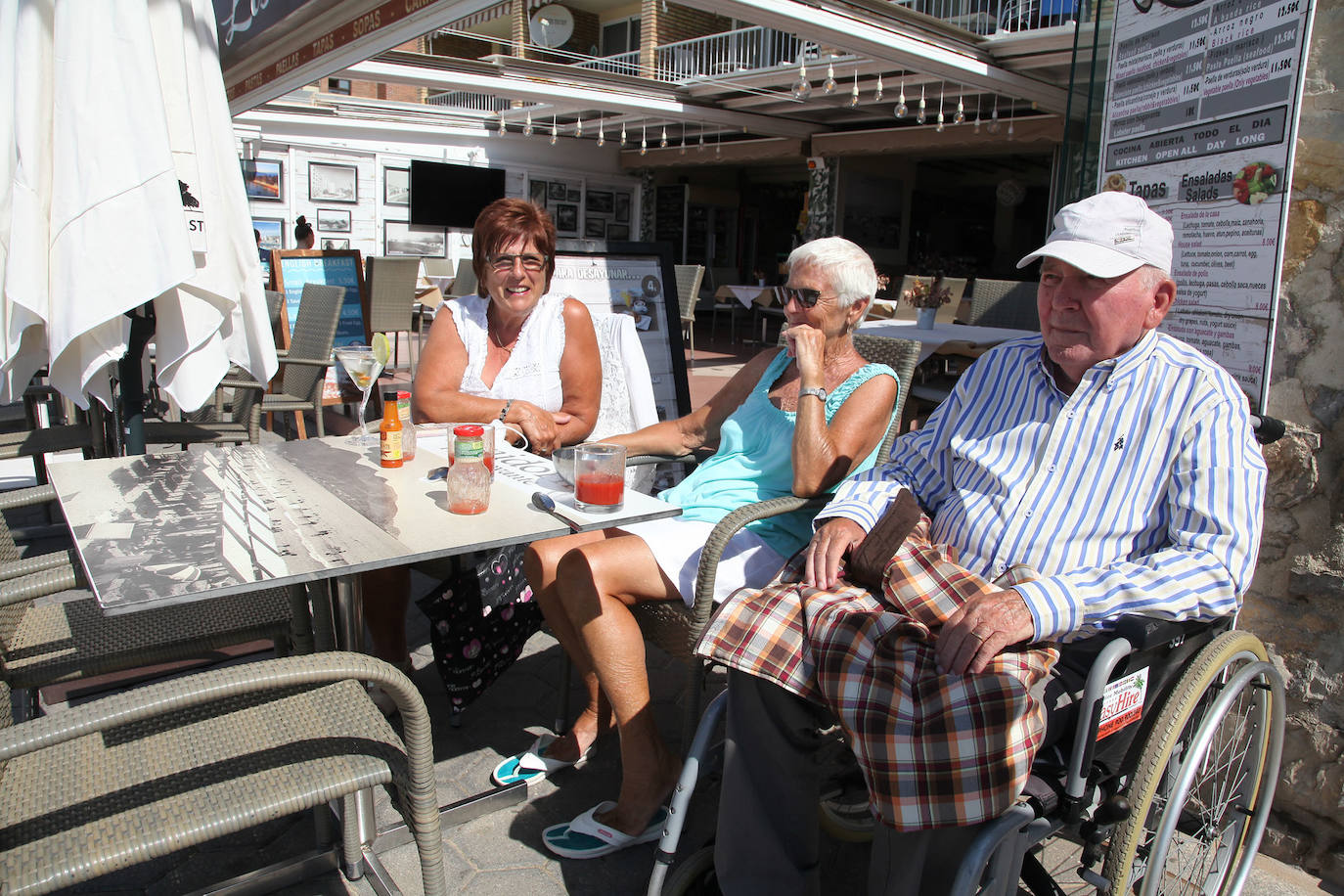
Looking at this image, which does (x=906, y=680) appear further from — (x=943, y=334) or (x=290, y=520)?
(x=943, y=334)

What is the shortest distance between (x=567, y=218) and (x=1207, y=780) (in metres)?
16.3

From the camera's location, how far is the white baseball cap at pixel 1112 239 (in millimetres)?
1631

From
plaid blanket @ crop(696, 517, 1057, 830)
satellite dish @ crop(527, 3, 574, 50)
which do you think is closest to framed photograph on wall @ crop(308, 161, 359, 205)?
satellite dish @ crop(527, 3, 574, 50)

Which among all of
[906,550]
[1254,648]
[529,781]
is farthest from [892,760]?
[529,781]

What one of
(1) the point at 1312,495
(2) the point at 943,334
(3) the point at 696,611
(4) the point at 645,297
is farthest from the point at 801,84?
(3) the point at 696,611

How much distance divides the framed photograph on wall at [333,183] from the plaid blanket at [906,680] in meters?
14.3

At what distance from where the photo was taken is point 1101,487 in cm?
166

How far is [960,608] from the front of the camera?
5.05ft

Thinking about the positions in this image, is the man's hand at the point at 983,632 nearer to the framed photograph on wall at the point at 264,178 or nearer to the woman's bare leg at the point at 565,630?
the woman's bare leg at the point at 565,630

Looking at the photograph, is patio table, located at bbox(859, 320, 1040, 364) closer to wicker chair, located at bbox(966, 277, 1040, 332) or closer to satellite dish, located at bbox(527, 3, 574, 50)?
wicker chair, located at bbox(966, 277, 1040, 332)

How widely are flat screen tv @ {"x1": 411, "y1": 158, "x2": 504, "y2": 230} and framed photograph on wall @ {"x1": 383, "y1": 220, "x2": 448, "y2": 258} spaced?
0.78 ft

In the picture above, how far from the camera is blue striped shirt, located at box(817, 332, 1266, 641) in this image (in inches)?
58.7

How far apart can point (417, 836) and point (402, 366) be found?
27.5 feet

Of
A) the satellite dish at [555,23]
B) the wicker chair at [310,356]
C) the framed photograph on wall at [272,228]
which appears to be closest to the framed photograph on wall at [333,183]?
the framed photograph on wall at [272,228]
